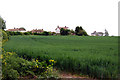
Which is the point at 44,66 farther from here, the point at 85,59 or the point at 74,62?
the point at 85,59

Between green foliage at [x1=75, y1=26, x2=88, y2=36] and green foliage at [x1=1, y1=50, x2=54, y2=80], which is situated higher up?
green foliage at [x1=75, y1=26, x2=88, y2=36]

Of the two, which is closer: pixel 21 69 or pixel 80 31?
pixel 21 69

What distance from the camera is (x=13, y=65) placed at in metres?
4.72

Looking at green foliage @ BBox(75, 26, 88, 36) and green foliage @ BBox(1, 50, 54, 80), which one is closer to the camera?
green foliage @ BBox(1, 50, 54, 80)

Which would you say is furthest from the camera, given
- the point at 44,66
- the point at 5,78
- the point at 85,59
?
the point at 85,59

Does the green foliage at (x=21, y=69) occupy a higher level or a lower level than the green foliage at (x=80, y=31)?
lower

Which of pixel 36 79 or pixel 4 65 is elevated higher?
pixel 4 65

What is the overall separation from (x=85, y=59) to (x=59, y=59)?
118 cm

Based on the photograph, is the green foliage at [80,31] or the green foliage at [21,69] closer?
the green foliage at [21,69]

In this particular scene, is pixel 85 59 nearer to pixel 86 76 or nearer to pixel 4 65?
pixel 86 76

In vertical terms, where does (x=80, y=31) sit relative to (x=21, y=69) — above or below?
above

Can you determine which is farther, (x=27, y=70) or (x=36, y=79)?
(x=27, y=70)

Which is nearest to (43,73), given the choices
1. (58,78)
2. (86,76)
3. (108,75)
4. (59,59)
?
(58,78)

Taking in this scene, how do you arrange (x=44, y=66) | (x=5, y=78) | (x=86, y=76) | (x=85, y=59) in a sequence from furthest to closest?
(x=85, y=59), (x=44, y=66), (x=86, y=76), (x=5, y=78)
